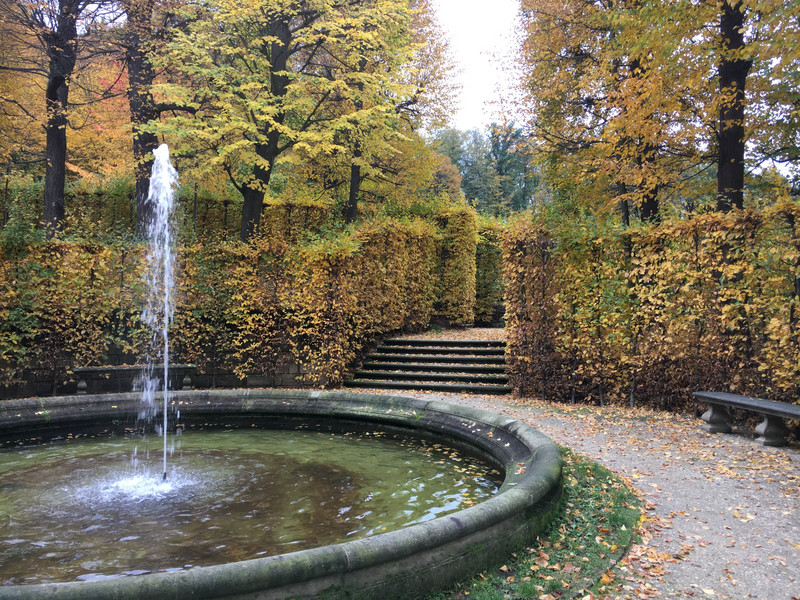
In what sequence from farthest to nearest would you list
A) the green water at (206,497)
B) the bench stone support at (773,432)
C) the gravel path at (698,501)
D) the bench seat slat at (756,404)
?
1. the bench stone support at (773,432)
2. the bench seat slat at (756,404)
3. the green water at (206,497)
4. the gravel path at (698,501)

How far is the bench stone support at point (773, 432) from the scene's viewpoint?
7.04 metres

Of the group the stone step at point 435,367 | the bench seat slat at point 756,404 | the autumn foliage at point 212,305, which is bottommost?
the stone step at point 435,367

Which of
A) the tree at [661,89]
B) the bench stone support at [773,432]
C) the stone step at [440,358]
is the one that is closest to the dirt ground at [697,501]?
the bench stone support at [773,432]

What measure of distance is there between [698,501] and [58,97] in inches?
599

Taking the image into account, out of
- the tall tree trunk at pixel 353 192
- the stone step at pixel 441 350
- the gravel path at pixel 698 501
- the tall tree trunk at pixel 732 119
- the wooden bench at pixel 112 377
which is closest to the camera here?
the gravel path at pixel 698 501

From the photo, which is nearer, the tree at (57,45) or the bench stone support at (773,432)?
the bench stone support at (773,432)

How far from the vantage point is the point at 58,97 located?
1359 cm

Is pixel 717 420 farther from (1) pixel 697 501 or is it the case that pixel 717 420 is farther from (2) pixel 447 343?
(2) pixel 447 343

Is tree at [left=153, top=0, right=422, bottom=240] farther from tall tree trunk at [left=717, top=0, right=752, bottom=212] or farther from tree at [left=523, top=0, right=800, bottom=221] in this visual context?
tall tree trunk at [left=717, top=0, right=752, bottom=212]

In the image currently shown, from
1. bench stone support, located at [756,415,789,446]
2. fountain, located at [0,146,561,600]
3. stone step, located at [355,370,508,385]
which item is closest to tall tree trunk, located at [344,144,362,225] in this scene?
stone step, located at [355,370,508,385]

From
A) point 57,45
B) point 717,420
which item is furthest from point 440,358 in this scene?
point 57,45

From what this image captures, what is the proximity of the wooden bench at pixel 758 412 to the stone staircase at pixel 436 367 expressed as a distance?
4.00m

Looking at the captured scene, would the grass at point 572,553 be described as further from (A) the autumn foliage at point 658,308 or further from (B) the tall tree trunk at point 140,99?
(B) the tall tree trunk at point 140,99

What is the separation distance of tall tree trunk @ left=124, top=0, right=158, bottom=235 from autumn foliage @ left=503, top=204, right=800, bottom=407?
8.54m
